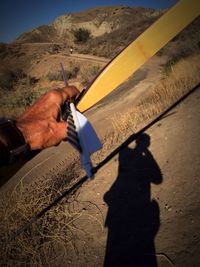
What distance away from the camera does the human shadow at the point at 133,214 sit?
3658mm

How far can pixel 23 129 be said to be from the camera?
170cm

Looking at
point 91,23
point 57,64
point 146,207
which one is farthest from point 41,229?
point 91,23

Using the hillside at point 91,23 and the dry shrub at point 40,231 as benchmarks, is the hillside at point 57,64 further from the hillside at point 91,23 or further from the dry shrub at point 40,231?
the hillside at point 91,23

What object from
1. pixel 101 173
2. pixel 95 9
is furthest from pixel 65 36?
pixel 101 173

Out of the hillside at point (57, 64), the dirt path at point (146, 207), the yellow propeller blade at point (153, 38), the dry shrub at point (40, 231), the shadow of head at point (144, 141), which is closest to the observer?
the yellow propeller blade at point (153, 38)

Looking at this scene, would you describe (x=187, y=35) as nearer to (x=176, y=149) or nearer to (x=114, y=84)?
(x=176, y=149)

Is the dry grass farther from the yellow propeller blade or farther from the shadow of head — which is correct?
the yellow propeller blade

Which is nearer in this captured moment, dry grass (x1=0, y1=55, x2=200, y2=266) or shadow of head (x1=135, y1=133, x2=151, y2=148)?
dry grass (x1=0, y1=55, x2=200, y2=266)

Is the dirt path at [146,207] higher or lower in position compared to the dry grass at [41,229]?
lower

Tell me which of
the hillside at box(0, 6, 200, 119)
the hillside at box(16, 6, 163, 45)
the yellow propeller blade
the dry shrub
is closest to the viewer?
the yellow propeller blade

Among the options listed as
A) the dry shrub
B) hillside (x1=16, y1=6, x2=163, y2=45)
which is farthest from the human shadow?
hillside (x1=16, y1=6, x2=163, y2=45)

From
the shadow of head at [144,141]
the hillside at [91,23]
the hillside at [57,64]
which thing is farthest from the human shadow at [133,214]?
the hillside at [91,23]

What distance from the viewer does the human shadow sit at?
3658 millimetres

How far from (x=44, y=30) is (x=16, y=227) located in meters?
91.1
